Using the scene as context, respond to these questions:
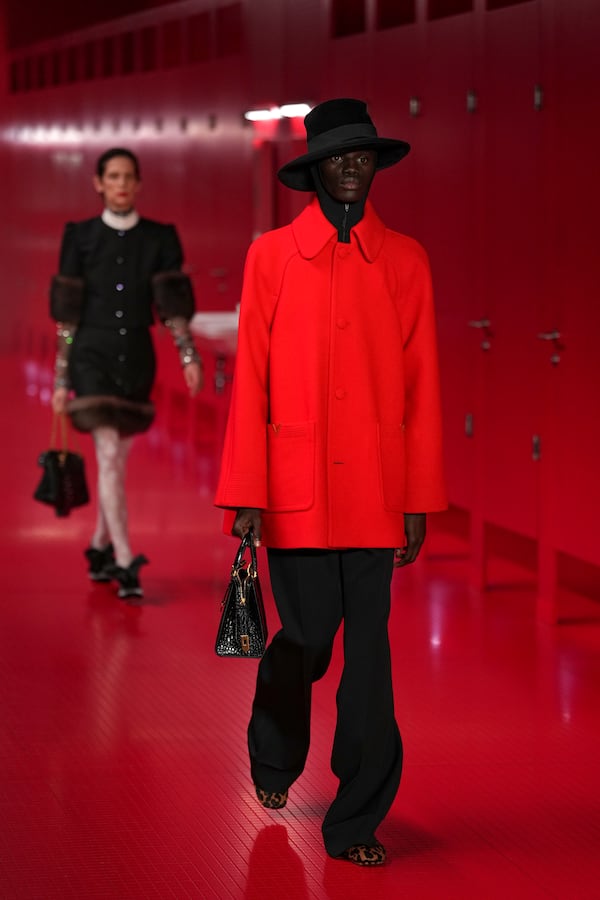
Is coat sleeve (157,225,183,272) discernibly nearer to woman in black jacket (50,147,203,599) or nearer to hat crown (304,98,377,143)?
woman in black jacket (50,147,203,599)

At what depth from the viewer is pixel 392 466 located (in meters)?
3.18

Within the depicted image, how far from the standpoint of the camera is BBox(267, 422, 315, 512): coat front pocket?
3145 millimetres

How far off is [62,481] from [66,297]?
0.67 m

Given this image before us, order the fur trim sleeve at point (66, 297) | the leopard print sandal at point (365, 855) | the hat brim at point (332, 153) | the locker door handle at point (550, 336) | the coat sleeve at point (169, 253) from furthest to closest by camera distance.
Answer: the coat sleeve at point (169, 253), the fur trim sleeve at point (66, 297), the locker door handle at point (550, 336), the leopard print sandal at point (365, 855), the hat brim at point (332, 153)

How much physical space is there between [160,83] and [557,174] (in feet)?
24.2

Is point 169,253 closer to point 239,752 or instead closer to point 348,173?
point 239,752

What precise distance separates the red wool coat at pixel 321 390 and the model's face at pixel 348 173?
0.06 metres

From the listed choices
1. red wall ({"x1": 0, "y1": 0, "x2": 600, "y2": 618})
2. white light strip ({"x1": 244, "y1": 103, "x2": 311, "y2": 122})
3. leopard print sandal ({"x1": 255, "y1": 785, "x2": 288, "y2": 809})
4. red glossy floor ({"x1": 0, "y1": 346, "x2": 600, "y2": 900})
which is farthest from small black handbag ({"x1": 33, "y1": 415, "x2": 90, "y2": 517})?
white light strip ({"x1": 244, "y1": 103, "x2": 311, "y2": 122})

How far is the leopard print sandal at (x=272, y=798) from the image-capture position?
11.2ft

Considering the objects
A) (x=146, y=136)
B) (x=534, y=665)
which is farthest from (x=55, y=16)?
(x=534, y=665)

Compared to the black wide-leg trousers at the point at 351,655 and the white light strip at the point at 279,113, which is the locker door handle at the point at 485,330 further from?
the white light strip at the point at 279,113

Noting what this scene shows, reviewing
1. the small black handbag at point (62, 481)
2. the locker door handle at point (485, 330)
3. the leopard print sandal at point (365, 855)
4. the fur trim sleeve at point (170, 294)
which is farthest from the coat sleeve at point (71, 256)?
the leopard print sandal at point (365, 855)

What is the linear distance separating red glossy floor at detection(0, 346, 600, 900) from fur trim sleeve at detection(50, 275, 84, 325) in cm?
99

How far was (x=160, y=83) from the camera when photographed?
12.2 meters
